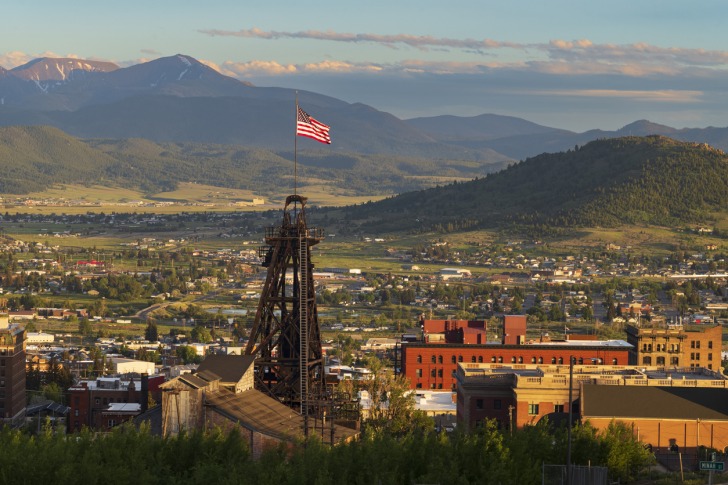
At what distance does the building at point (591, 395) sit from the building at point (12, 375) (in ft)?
172

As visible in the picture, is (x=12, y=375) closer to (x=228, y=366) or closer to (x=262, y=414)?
(x=228, y=366)

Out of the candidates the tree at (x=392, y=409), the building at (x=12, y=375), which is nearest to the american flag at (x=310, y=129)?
the tree at (x=392, y=409)

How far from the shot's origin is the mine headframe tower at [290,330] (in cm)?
11644

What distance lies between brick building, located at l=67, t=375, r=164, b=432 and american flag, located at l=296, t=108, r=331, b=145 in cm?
3309

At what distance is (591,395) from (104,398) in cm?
6034

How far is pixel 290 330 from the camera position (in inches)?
4707

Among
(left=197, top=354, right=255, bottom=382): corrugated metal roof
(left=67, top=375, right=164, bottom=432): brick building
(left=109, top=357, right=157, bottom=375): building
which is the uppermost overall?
(left=197, top=354, right=255, bottom=382): corrugated metal roof

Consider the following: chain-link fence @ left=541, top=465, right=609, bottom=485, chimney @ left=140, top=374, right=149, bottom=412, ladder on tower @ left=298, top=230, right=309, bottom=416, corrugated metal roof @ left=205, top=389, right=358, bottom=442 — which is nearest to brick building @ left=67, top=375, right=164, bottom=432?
chimney @ left=140, top=374, right=149, bottom=412

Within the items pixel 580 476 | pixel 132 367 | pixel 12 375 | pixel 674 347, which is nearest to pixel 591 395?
pixel 580 476

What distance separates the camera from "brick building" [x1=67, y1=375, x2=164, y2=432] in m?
152

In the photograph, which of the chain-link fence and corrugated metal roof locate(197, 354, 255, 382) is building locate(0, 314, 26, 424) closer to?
corrugated metal roof locate(197, 354, 255, 382)

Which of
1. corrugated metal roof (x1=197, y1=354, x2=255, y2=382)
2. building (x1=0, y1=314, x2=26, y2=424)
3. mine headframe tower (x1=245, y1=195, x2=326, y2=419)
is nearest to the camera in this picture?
corrugated metal roof (x1=197, y1=354, x2=255, y2=382)

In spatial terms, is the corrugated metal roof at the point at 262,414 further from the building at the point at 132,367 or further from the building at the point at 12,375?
the building at the point at 132,367

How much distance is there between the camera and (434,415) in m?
147
